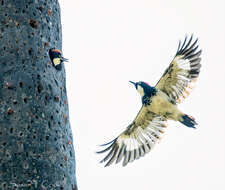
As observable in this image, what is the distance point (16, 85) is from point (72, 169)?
0.55 meters

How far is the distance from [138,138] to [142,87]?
500 mm

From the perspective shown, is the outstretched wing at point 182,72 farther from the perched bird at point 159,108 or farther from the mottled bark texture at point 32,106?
the mottled bark texture at point 32,106

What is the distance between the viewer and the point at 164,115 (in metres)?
4.46

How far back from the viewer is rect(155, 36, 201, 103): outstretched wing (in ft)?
14.4

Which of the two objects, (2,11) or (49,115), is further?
(2,11)

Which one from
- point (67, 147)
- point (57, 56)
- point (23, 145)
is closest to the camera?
point (23, 145)

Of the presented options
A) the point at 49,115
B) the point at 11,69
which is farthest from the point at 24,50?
the point at 49,115

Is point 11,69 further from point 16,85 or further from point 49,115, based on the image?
point 49,115

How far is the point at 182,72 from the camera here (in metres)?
4.43

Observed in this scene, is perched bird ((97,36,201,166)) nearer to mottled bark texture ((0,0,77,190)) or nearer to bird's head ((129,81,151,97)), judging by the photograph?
bird's head ((129,81,151,97))

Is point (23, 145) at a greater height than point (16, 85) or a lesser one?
lesser

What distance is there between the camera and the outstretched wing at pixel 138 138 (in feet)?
14.8

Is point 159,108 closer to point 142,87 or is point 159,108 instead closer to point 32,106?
point 142,87

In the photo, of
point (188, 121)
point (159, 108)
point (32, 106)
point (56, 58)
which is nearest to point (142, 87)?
point (159, 108)
